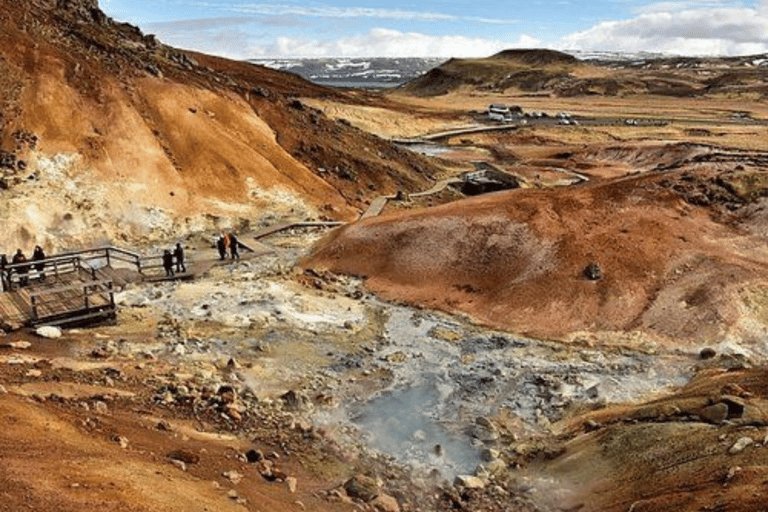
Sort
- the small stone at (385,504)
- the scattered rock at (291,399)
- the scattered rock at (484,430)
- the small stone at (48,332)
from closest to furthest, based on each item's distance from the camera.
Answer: the small stone at (385,504), the scattered rock at (484,430), the scattered rock at (291,399), the small stone at (48,332)

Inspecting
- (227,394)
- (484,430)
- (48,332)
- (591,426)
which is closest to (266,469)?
(227,394)

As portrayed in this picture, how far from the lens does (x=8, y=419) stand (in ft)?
42.1

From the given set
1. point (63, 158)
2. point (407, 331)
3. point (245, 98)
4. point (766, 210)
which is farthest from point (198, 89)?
point (766, 210)

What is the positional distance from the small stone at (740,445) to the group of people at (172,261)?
21.3 metres

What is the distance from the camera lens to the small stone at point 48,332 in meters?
20.9

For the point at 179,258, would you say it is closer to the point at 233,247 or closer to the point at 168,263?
the point at 168,263

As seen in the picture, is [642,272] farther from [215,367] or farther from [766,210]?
[215,367]

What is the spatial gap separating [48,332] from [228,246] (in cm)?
1147

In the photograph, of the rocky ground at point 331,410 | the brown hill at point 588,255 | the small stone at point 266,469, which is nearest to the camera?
the rocky ground at point 331,410

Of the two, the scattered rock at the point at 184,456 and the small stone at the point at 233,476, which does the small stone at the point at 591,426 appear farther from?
Result: the scattered rock at the point at 184,456

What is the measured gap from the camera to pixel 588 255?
2820 centimetres

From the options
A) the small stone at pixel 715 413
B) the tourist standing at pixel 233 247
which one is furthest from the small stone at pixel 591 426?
the tourist standing at pixel 233 247

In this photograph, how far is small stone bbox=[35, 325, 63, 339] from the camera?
20.9 meters

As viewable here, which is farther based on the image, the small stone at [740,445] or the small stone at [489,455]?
the small stone at [489,455]
